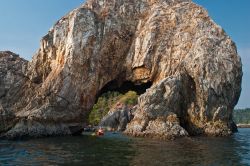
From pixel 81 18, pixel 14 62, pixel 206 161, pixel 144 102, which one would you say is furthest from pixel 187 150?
pixel 14 62

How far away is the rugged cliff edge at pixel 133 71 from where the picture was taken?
2159 inches

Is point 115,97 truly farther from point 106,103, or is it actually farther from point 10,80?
point 10,80

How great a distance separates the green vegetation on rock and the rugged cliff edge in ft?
214

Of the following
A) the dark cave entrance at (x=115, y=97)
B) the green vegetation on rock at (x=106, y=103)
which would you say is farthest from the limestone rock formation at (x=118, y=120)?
the green vegetation on rock at (x=106, y=103)

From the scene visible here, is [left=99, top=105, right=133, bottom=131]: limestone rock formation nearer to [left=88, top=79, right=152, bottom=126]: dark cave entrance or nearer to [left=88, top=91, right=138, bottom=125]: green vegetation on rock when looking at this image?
[left=88, top=79, right=152, bottom=126]: dark cave entrance

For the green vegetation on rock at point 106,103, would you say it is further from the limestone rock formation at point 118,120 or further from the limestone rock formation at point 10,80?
the limestone rock formation at point 10,80

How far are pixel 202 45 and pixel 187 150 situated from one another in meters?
27.4

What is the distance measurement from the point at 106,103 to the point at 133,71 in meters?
89.8

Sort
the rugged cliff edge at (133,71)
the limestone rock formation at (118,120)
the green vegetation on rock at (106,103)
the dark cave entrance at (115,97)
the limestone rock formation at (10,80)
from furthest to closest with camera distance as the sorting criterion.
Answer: the green vegetation on rock at (106,103) → the limestone rock formation at (118,120) → the dark cave entrance at (115,97) → the limestone rock formation at (10,80) → the rugged cliff edge at (133,71)

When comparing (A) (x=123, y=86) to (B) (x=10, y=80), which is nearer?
(B) (x=10, y=80)

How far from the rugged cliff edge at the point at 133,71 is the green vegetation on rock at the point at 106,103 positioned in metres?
65.3

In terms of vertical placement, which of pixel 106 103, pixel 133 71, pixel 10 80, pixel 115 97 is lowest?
pixel 10 80

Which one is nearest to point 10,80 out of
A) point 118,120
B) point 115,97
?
point 118,120

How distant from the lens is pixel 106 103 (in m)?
152
